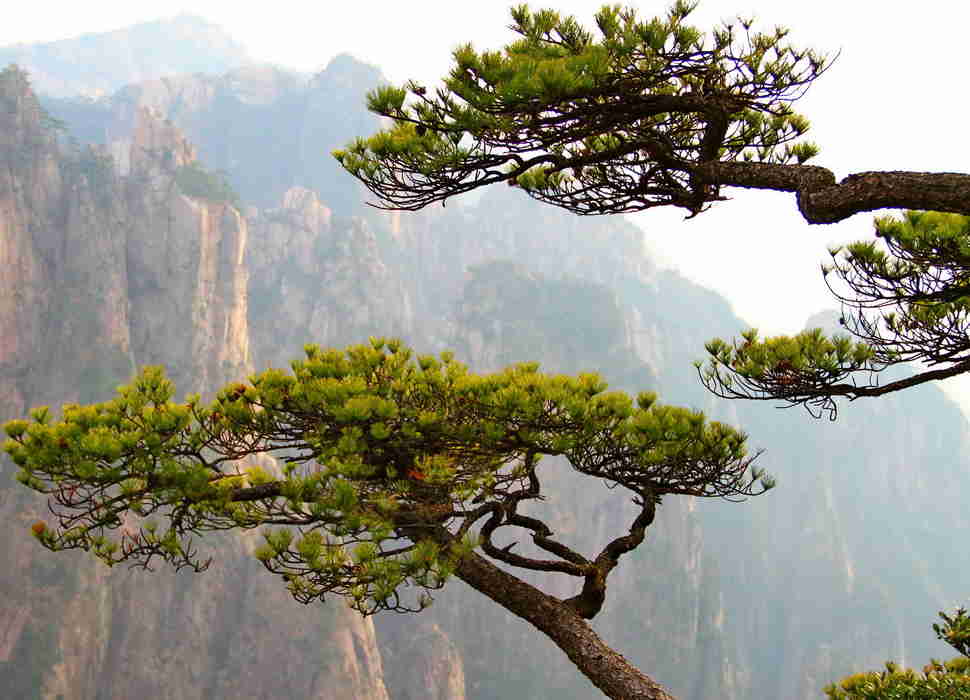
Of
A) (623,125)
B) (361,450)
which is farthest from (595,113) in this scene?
(361,450)

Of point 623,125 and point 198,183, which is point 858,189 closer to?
point 623,125

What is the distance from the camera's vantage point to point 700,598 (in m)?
50.2

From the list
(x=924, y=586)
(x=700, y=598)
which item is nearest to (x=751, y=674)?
(x=700, y=598)

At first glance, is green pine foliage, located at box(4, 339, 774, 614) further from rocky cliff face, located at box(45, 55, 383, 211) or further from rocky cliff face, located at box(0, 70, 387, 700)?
rocky cliff face, located at box(45, 55, 383, 211)

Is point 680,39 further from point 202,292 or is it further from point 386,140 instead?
point 202,292

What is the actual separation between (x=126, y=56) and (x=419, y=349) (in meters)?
73.4

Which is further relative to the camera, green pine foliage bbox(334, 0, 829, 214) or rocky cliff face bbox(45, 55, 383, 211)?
rocky cliff face bbox(45, 55, 383, 211)

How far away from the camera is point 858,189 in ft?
11.2

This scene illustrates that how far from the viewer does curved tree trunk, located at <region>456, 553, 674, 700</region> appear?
14.5 feet

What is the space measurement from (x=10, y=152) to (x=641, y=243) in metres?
60.0

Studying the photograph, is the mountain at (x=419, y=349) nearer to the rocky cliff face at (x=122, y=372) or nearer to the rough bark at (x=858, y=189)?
the rocky cliff face at (x=122, y=372)

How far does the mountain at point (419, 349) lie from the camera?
101ft

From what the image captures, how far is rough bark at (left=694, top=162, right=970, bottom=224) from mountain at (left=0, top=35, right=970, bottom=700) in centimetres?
625

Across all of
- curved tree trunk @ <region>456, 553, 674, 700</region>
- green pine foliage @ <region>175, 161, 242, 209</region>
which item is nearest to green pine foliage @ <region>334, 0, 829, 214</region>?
curved tree trunk @ <region>456, 553, 674, 700</region>
